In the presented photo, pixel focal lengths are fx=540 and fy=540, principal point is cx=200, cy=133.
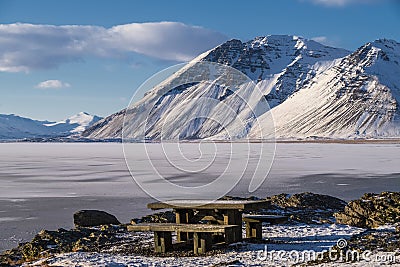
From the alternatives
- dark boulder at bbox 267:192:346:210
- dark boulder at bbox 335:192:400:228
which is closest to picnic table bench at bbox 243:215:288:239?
dark boulder at bbox 335:192:400:228

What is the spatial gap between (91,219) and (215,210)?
6155 millimetres

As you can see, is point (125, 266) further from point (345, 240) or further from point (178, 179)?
point (178, 179)

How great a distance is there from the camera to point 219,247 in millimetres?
12188

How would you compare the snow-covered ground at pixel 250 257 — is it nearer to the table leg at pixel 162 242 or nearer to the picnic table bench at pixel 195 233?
the picnic table bench at pixel 195 233

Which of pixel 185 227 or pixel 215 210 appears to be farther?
pixel 215 210

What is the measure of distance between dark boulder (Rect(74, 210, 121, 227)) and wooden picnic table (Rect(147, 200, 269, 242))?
5067mm

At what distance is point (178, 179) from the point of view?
3456cm

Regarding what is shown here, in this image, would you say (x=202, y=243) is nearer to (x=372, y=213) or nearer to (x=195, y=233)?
(x=195, y=233)

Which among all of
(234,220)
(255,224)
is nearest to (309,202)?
(255,224)

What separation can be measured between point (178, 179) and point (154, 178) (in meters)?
1.68

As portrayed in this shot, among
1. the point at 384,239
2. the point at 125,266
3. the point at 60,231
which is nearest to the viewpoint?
the point at 125,266

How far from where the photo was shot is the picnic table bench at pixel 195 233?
11.9 metres

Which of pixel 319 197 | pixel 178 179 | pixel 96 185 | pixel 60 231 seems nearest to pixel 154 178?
pixel 178 179

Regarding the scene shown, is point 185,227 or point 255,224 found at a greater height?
point 185,227
